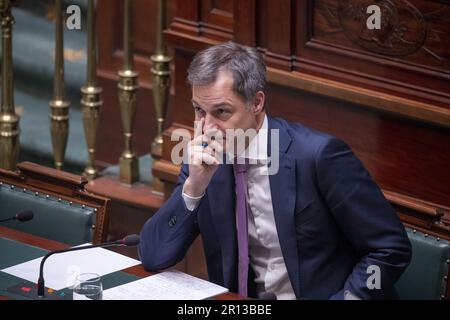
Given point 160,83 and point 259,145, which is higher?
point 259,145

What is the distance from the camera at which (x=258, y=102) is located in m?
3.60

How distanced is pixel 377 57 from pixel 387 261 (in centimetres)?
113

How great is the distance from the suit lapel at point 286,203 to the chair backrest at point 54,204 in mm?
649

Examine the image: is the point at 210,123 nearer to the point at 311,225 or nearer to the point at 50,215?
the point at 311,225

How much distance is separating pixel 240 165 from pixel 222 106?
0.85ft

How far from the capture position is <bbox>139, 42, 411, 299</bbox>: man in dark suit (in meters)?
3.45

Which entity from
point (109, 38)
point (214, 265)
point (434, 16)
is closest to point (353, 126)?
point (434, 16)

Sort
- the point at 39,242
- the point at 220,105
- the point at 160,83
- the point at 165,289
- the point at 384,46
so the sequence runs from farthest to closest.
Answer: the point at 160,83 → the point at 384,46 → the point at 39,242 → the point at 220,105 → the point at 165,289

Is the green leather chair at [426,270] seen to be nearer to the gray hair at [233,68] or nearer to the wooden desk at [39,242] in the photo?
the gray hair at [233,68]

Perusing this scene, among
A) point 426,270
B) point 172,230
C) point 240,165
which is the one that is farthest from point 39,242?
point 426,270

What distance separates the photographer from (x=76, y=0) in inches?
244

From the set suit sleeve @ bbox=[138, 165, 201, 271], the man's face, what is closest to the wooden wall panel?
the man's face

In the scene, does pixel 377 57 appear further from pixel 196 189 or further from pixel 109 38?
pixel 109 38

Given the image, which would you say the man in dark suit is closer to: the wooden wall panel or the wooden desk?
the wooden desk
